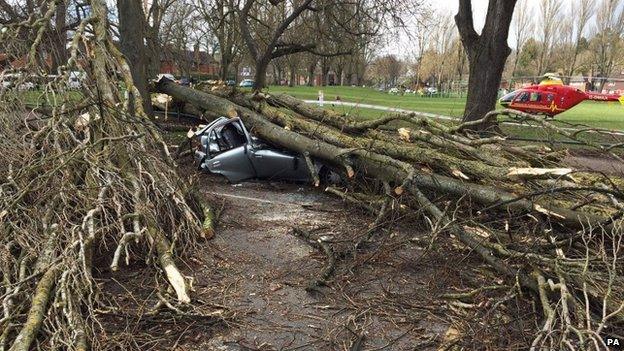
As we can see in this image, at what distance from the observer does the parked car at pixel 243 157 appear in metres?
8.81

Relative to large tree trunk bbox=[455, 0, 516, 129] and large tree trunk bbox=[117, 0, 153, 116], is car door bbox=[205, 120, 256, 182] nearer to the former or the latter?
large tree trunk bbox=[117, 0, 153, 116]

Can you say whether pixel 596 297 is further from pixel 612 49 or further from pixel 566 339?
pixel 612 49

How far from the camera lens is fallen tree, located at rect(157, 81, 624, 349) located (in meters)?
3.71

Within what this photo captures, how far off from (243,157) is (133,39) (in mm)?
3901

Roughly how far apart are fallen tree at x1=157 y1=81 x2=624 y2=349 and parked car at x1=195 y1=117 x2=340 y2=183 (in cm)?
28

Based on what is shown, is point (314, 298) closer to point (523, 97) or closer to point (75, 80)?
point (75, 80)

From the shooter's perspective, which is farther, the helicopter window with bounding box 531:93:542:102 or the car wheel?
the helicopter window with bounding box 531:93:542:102

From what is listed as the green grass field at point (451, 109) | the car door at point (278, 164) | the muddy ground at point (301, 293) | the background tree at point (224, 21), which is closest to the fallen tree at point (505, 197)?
the car door at point (278, 164)

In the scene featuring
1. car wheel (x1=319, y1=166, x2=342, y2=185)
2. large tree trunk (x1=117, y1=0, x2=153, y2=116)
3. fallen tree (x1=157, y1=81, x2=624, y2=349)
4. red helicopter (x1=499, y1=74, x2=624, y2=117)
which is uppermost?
large tree trunk (x1=117, y1=0, x2=153, y2=116)

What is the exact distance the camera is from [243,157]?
9062 millimetres

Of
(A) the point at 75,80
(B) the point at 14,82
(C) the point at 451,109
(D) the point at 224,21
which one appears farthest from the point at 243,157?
(C) the point at 451,109

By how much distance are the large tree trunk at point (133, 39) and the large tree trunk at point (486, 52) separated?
7.78 meters

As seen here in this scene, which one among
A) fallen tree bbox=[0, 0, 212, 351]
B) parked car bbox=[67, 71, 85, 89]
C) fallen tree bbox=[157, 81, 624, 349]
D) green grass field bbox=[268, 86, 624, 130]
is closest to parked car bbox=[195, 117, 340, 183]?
fallen tree bbox=[157, 81, 624, 349]

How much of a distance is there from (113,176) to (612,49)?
68172 mm
